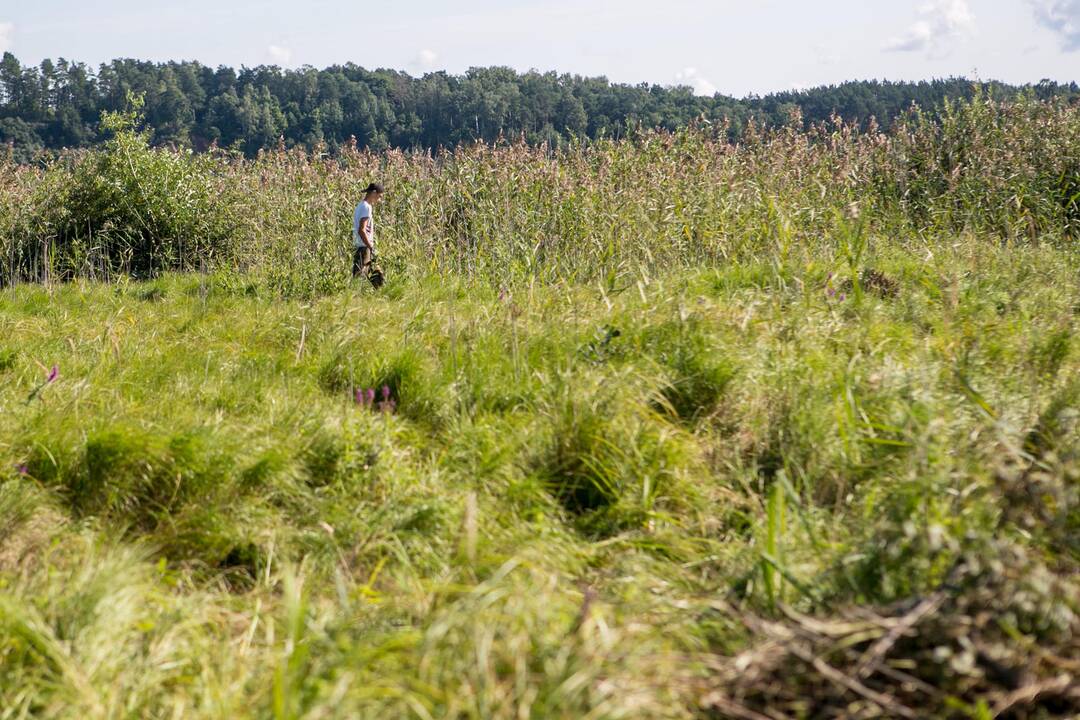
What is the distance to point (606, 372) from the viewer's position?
4785 millimetres

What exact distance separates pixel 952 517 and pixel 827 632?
2.49 feet

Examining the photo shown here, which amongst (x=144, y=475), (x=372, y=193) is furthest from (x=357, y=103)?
(x=144, y=475)

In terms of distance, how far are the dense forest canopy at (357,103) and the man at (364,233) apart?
111 feet

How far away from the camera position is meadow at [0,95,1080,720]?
2223mm

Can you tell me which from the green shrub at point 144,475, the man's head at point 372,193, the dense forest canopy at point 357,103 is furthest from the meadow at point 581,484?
the dense forest canopy at point 357,103

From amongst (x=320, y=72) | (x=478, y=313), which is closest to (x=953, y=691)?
(x=478, y=313)

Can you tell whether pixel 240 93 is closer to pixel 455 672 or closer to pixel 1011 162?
pixel 1011 162

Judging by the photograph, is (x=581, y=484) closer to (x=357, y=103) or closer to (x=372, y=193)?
(x=372, y=193)

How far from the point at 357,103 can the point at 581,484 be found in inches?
2579

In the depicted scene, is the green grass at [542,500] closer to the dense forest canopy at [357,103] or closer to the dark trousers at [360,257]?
the dark trousers at [360,257]

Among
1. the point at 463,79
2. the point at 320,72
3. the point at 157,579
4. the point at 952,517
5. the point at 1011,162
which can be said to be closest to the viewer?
the point at 952,517

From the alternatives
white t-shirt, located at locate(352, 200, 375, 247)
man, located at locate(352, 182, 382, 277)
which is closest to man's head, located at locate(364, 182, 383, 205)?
man, located at locate(352, 182, 382, 277)

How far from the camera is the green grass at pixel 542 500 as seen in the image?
7.38ft

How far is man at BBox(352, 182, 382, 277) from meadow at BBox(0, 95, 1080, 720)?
0.95 meters
